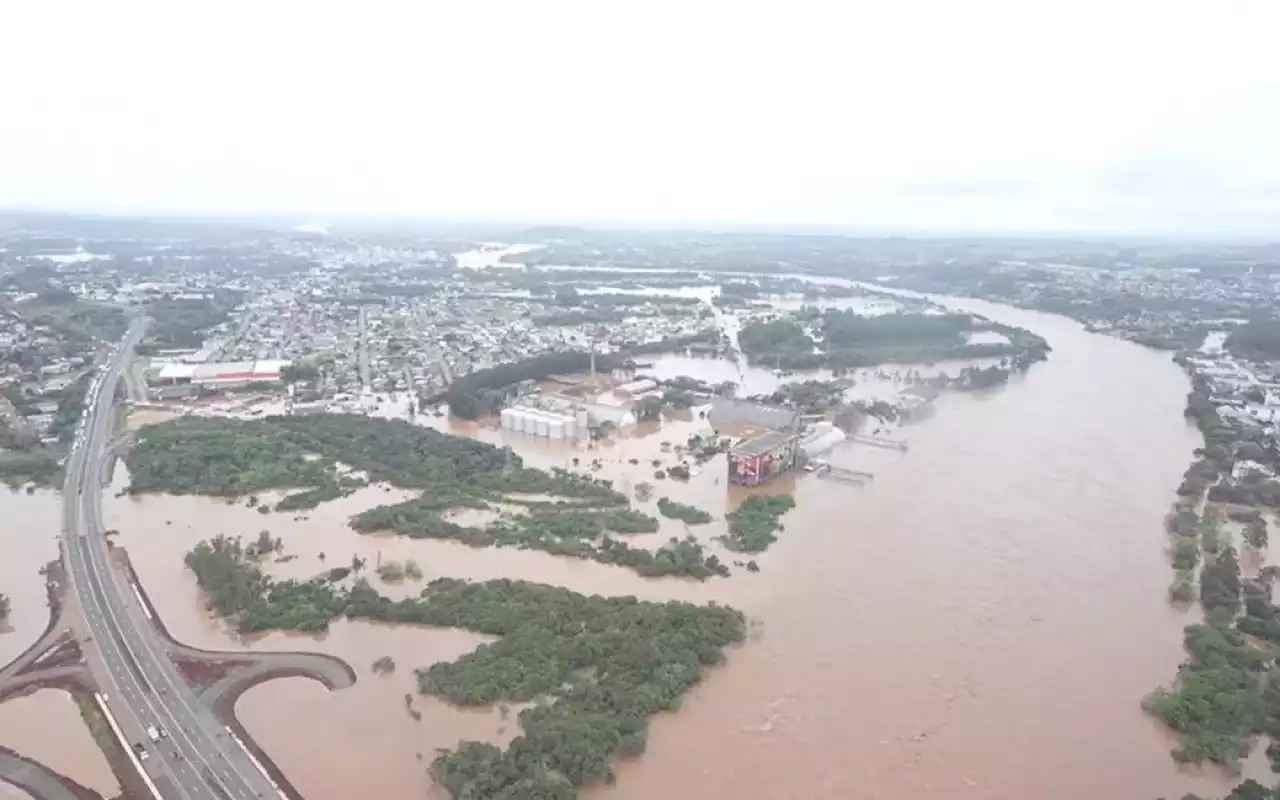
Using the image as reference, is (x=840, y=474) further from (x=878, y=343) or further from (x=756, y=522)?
(x=878, y=343)

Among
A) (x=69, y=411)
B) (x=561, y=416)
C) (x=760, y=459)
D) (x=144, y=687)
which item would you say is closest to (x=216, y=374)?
(x=69, y=411)

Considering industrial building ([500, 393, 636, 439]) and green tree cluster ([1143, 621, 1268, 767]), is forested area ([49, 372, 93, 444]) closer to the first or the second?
industrial building ([500, 393, 636, 439])

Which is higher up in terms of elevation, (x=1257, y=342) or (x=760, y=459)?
(x=1257, y=342)

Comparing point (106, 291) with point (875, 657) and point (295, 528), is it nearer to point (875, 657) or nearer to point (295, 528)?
point (295, 528)

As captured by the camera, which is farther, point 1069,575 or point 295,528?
point 295,528

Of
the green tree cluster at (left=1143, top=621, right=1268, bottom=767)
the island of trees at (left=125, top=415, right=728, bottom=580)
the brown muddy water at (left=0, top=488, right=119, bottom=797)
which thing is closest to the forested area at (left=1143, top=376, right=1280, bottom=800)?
the green tree cluster at (left=1143, top=621, right=1268, bottom=767)

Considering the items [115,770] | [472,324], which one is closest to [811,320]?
[472,324]
